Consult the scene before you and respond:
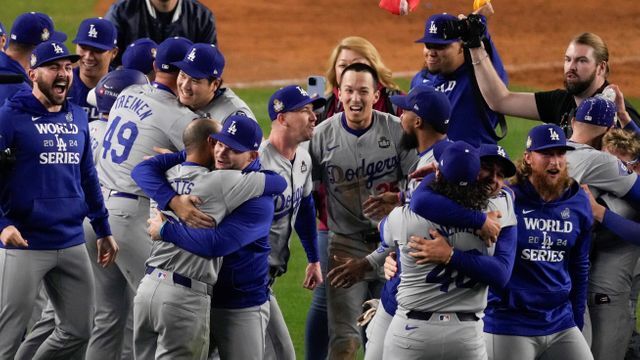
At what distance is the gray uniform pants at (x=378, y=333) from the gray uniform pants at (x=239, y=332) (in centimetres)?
55

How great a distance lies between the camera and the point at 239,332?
19.2 feet

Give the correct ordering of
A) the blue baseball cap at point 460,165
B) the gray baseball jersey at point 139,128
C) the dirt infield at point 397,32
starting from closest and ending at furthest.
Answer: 1. the blue baseball cap at point 460,165
2. the gray baseball jersey at point 139,128
3. the dirt infield at point 397,32

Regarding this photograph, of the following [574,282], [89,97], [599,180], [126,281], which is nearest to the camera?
[574,282]

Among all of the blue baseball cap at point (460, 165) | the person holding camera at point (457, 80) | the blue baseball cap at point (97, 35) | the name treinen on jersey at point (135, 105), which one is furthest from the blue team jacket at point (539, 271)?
the blue baseball cap at point (97, 35)

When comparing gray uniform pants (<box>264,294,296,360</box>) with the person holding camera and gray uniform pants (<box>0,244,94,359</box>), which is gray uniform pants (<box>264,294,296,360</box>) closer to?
gray uniform pants (<box>0,244,94,359</box>)

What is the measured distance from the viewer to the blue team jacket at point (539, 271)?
577 cm

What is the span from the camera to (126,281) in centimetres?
692

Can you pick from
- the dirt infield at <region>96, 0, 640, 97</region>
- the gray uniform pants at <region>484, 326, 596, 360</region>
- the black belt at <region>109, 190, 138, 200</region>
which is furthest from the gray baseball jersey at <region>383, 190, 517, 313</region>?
the dirt infield at <region>96, 0, 640, 97</region>

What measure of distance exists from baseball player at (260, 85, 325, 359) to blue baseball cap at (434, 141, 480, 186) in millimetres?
1337

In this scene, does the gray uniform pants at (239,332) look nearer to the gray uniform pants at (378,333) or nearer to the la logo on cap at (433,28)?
the gray uniform pants at (378,333)

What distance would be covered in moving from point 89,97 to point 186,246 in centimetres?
220

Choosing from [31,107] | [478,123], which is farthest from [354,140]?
[31,107]

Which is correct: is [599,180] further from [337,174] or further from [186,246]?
[186,246]

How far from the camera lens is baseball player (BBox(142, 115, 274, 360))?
559 centimetres
